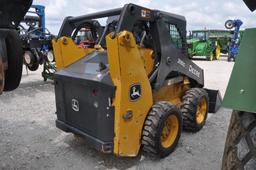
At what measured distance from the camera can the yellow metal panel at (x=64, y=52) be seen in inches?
153

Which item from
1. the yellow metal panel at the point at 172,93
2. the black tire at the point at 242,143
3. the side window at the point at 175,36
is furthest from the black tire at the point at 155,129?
the black tire at the point at 242,143

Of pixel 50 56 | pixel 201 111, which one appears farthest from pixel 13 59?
pixel 50 56

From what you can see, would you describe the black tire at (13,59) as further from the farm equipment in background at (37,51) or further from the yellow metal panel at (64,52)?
the farm equipment in background at (37,51)

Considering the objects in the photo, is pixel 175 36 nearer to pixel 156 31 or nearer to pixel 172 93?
pixel 156 31

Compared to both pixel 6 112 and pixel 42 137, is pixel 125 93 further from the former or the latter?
pixel 6 112

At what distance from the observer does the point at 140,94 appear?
3277mm

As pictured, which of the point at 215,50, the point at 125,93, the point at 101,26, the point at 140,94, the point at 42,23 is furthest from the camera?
the point at 215,50

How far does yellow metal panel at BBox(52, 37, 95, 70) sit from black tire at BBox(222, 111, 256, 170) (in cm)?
273

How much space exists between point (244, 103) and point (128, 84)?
1.72 metres

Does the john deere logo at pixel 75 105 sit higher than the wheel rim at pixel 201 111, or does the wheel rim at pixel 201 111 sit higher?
the john deere logo at pixel 75 105

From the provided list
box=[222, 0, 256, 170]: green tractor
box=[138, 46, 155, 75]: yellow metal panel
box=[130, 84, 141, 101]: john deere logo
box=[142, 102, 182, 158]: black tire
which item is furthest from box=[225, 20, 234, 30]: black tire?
box=[222, 0, 256, 170]: green tractor

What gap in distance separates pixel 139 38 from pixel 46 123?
2.16 metres

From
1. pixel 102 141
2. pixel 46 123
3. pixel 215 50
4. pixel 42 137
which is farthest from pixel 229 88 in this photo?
pixel 215 50

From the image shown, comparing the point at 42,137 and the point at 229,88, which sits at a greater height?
the point at 229,88
